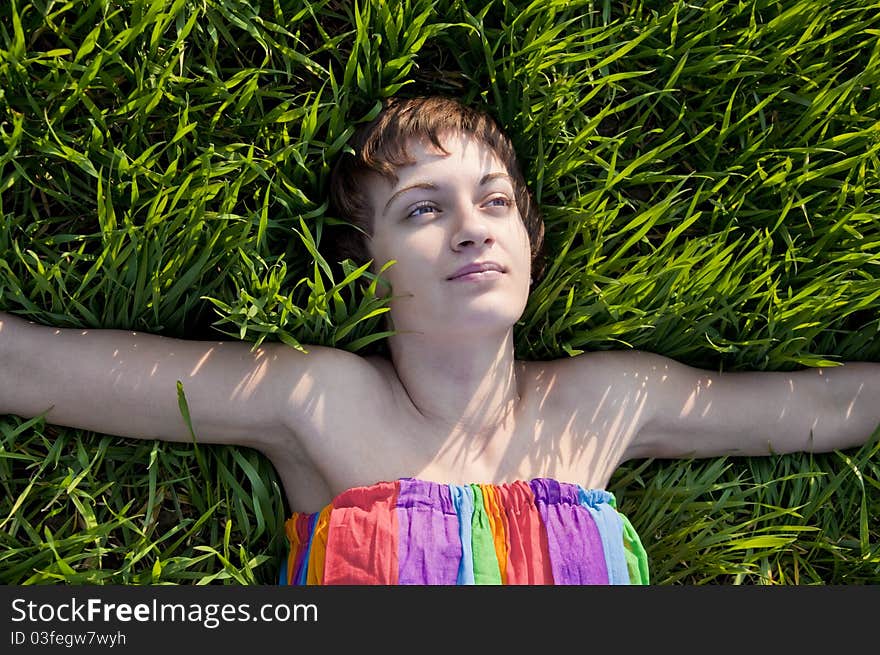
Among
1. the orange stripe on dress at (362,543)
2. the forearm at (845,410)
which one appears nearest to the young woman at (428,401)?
the orange stripe on dress at (362,543)

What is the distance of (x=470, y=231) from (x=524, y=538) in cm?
65

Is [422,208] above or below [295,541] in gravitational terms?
above

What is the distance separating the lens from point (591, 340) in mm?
2303

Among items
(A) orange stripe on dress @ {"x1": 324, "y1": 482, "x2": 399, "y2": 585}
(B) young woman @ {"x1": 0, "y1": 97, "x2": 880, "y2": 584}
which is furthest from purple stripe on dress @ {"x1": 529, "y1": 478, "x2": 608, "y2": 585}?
(A) orange stripe on dress @ {"x1": 324, "y1": 482, "x2": 399, "y2": 585}

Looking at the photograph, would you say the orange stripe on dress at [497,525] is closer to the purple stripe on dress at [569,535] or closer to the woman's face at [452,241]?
the purple stripe on dress at [569,535]

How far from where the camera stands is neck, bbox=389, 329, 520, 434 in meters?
2.15

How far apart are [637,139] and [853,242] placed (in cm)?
60

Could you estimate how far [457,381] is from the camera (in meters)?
2.17

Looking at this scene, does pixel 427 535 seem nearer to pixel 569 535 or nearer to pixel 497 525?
pixel 497 525

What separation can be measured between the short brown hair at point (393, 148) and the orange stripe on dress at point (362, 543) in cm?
56

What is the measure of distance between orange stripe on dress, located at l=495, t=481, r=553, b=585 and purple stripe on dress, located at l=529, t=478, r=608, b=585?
0.02m

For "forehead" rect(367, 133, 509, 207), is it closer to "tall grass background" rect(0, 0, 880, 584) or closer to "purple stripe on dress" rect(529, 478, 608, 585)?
"tall grass background" rect(0, 0, 880, 584)

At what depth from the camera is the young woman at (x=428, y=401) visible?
1.98 metres

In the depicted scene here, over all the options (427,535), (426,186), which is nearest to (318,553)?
(427,535)
